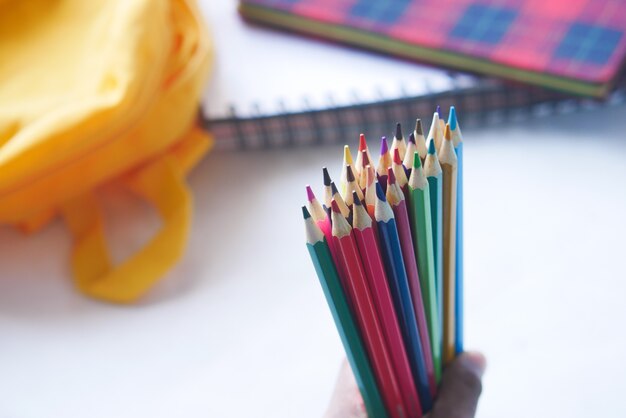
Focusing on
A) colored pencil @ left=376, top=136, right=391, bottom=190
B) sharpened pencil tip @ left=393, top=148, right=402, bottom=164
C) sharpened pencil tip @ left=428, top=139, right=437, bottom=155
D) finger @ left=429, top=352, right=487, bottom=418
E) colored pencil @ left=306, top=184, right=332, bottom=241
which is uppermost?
sharpened pencil tip @ left=428, top=139, right=437, bottom=155

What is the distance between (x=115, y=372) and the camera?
38 cm

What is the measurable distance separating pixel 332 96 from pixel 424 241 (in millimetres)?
211

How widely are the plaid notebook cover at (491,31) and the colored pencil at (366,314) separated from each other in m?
0.22

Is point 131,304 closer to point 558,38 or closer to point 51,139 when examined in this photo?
point 51,139

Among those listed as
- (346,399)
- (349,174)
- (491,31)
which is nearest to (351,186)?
(349,174)

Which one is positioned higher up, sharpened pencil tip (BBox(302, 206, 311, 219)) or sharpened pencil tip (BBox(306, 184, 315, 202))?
sharpened pencil tip (BBox(306, 184, 315, 202))

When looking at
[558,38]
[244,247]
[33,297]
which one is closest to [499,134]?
[558,38]

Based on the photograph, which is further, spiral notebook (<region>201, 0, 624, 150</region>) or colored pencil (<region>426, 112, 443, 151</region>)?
spiral notebook (<region>201, 0, 624, 150</region>)

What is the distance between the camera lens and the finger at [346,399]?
33cm

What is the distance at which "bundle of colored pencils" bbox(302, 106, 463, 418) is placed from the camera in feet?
0.79

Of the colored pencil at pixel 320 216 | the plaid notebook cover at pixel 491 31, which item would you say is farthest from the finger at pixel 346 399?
the plaid notebook cover at pixel 491 31

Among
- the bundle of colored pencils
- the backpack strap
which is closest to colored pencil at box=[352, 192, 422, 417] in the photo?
the bundle of colored pencils

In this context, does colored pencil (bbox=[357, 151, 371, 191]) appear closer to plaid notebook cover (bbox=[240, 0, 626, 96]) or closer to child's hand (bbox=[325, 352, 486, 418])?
child's hand (bbox=[325, 352, 486, 418])

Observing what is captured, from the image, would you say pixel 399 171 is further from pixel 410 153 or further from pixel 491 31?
pixel 491 31
